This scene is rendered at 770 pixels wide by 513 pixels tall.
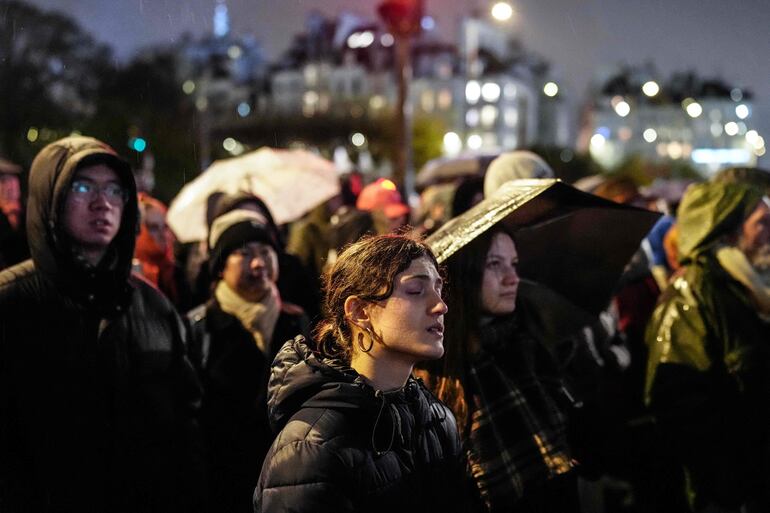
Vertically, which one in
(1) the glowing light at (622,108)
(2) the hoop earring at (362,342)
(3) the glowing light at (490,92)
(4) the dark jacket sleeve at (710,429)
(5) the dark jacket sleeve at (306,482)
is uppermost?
(3) the glowing light at (490,92)

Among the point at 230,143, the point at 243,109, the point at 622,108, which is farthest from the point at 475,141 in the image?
the point at 230,143

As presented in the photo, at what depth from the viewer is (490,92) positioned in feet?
415

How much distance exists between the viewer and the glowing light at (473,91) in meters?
126

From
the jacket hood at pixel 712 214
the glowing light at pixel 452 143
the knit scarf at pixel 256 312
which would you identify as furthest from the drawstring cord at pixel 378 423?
the glowing light at pixel 452 143

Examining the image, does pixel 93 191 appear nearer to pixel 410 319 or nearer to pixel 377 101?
pixel 410 319

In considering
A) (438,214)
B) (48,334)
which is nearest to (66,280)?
(48,334)

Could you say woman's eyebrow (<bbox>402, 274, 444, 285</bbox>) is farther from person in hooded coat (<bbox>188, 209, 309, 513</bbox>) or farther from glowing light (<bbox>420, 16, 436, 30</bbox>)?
glowing light (<bbox>420, 16, 436, 30</bbox>)

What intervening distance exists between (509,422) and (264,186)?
5.60 metres

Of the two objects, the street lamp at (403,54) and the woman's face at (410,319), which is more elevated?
the street lamp at (403,54)

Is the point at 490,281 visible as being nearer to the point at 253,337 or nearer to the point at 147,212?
the point at 253,337

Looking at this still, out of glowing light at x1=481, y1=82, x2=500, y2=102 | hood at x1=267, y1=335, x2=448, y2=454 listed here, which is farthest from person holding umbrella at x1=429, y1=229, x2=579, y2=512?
glowing light at x1=481, y1=82, x2=500, y2=102

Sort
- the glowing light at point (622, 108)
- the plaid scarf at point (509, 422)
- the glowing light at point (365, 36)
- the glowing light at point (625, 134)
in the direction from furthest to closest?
the glowing light at point (625, 134)
the glowing light at point (622, 108)
the glowing light at point (365, 36)
the plaid scarf at point (509, 422)

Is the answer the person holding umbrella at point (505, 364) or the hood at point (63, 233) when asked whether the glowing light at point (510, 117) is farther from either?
the hood at point (63, 233)

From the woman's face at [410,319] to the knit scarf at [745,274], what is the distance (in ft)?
9.78
